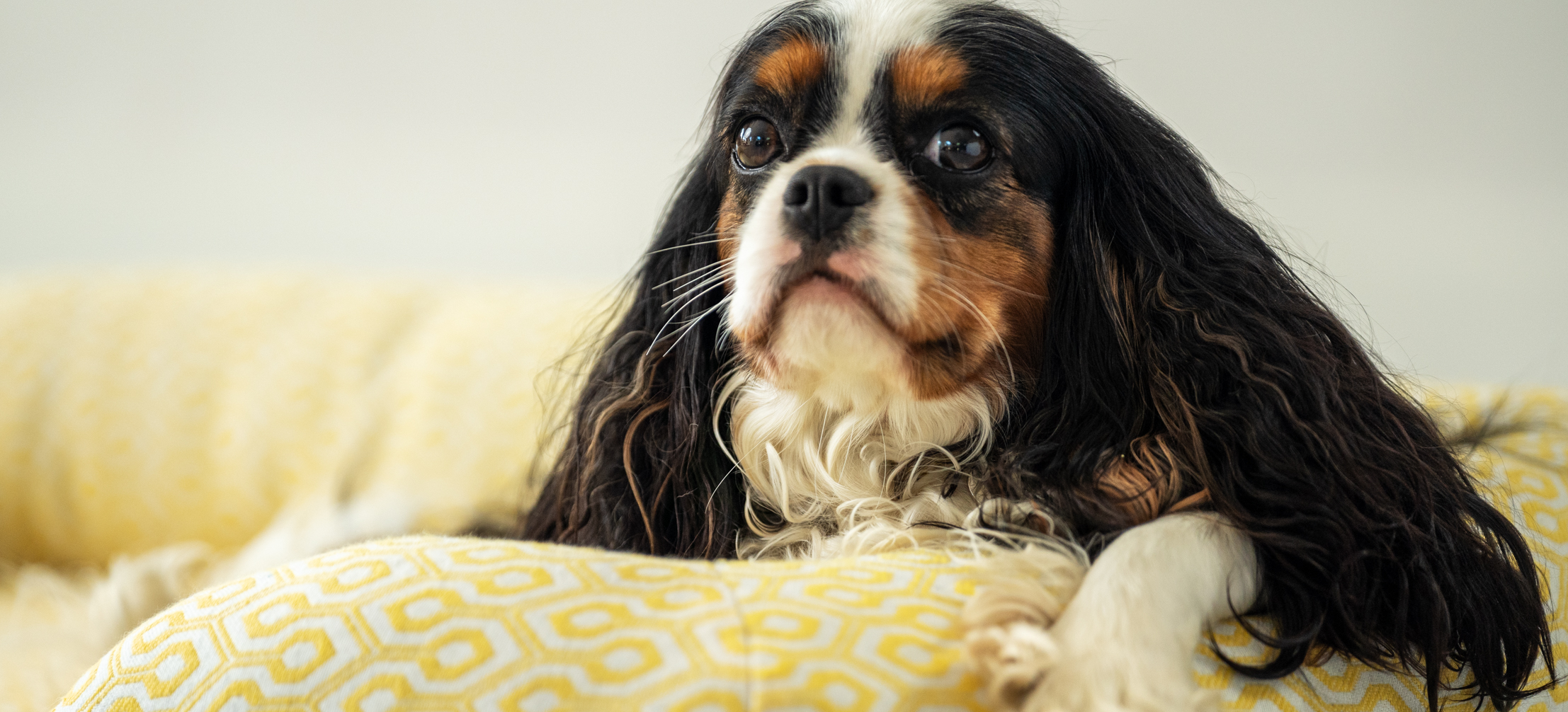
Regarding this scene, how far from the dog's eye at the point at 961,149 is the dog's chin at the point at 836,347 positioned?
0.60 ft

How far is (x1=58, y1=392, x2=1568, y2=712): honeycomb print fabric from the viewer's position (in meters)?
0.73

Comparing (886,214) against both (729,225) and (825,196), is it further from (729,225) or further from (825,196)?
(729,225)

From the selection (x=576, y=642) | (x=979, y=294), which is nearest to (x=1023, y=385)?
(x=979, y=294)

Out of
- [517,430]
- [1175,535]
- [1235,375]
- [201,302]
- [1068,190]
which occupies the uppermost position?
[1068,190]

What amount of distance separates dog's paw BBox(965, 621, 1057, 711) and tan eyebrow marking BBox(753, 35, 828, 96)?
616 mm

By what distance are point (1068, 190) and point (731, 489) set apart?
20.1 inches

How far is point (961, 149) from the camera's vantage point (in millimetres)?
1047

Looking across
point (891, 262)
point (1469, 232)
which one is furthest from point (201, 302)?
point (1469, 232)

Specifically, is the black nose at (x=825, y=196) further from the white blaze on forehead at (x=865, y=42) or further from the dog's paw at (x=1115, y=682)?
the dog's paw at (x=1115, y=682)

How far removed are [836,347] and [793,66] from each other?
313 millimetres

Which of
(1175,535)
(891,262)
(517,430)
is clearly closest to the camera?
(1175,535)

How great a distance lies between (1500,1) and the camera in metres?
2.12

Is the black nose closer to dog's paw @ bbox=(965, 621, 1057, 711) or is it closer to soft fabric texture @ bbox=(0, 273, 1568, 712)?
dog's paw @ bbox=(965, 621, 1057, 711)

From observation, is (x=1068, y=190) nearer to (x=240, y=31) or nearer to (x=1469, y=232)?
(x=1469, y=232)
